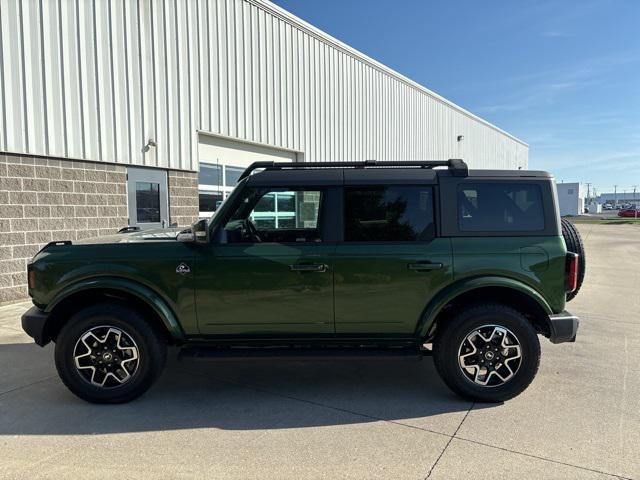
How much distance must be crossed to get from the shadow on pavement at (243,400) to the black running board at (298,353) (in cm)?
15

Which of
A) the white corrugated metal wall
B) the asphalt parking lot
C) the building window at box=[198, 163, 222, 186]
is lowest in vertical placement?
the asphalt parking lot

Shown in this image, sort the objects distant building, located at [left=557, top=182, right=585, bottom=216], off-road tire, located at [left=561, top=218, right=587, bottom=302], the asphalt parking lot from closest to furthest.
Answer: the asphalt parking lot → off-road tire, located at [left=561, top=218, right=587, bottom=302] → distant building, located at [left=557, top=182, right=585, bottom=216]

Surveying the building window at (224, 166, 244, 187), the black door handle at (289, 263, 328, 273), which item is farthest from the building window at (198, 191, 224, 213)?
the black door handle at (289, 263, 328, 273)

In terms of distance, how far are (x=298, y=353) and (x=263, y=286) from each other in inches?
25.1

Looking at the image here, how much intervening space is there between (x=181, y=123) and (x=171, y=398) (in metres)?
6.94

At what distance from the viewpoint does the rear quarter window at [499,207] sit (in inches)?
145

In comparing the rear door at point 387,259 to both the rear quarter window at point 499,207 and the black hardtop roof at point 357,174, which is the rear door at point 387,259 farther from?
the rear quarter window at point 499,207

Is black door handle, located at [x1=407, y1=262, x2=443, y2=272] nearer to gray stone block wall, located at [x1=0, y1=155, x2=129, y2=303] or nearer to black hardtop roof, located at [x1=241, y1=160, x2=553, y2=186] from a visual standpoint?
black hardtop roof, located at [x1=241, y1=160, x2=553, y2=186]

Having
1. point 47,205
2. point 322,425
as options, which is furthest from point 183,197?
point 322,425

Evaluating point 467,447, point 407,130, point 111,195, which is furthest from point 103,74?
point 407,130

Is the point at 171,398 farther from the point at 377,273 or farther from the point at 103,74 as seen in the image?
the point at 103,74

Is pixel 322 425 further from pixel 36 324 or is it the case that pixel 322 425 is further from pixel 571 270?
pixel 36 324

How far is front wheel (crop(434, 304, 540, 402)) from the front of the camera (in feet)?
11.8

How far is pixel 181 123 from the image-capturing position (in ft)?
30.8
